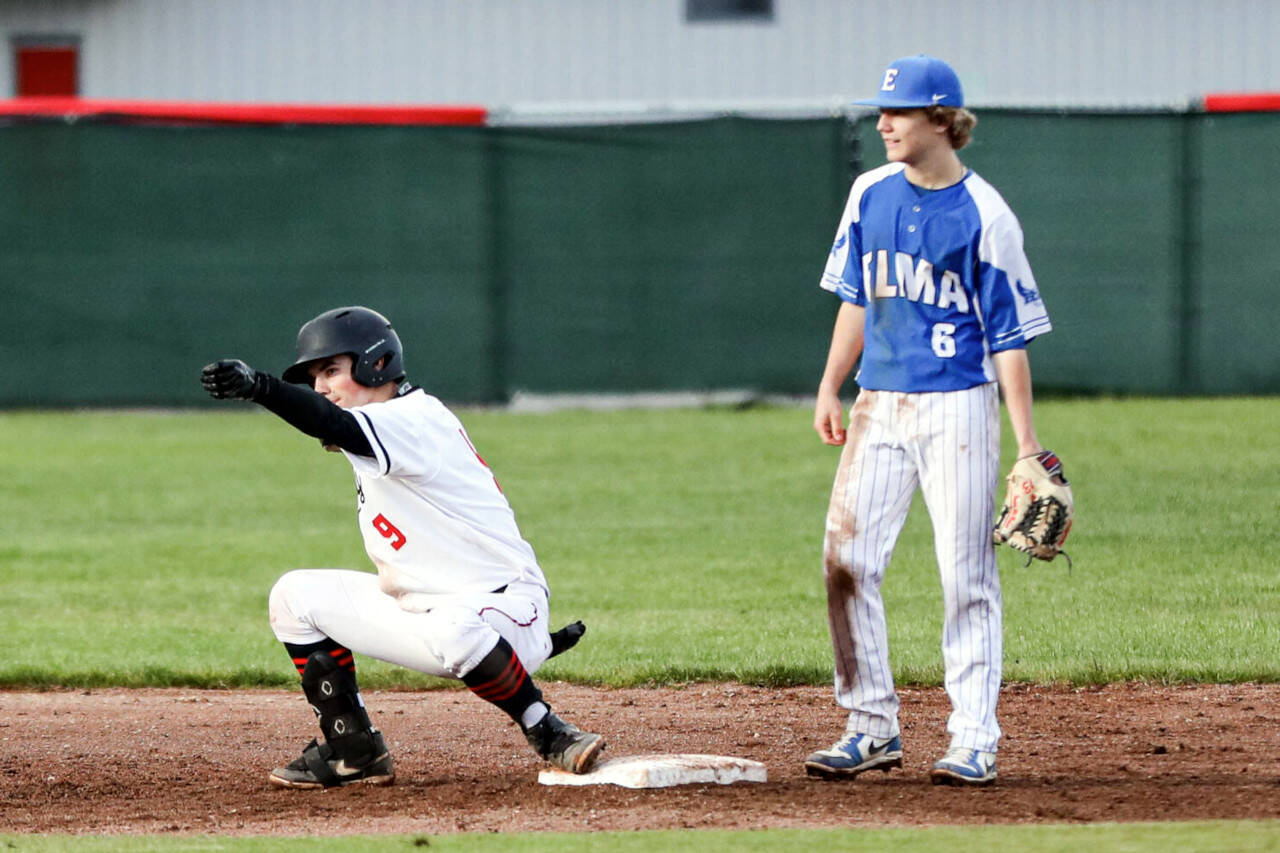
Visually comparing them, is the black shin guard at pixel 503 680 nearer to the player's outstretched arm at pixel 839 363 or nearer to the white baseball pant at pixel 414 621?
the white baseball pant at pixel 414 621

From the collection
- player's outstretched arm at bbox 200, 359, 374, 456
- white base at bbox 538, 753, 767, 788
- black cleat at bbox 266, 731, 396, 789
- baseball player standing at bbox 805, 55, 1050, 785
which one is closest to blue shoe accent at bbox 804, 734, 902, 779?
baseball player standing at bbox 805, 55, 1050, 785

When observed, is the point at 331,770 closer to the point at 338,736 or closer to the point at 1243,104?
the point at 338,736

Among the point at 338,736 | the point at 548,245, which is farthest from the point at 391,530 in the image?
the point at 548,245

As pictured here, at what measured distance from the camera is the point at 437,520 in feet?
16.6

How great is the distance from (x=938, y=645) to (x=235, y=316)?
29.4 ft

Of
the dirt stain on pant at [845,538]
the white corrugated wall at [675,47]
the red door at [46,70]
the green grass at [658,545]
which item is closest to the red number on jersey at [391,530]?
the dirt stain on pant at [845,538]

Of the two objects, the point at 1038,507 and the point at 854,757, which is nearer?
the point at 1038,507

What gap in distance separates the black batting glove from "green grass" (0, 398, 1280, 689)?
2.91m

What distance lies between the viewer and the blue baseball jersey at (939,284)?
191 inches

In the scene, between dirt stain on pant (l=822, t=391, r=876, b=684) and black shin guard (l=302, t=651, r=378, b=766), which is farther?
black shin guard (l=302, t=651, r=378, b=766)

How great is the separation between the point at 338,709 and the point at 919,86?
2332 mm

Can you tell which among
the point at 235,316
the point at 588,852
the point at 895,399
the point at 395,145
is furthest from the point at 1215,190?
the point at 588,852

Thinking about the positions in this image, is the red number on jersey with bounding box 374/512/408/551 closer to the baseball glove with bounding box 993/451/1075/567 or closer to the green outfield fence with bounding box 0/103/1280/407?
the baseball glove with bounding box 993/451/1075/567

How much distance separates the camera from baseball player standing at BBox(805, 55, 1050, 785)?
15.9 feet
